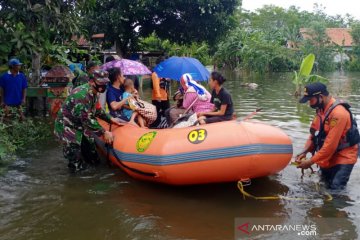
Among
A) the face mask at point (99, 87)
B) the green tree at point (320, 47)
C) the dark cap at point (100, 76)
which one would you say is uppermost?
the green tree at point (320, 47)

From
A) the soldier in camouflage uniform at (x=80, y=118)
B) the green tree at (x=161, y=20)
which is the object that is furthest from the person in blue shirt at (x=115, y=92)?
the green tree at (x=161, y=20)

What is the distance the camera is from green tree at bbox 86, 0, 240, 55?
53.2 ft

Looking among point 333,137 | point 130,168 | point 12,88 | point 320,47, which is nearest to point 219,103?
point 130,168

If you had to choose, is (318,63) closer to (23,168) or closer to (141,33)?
(141,33)

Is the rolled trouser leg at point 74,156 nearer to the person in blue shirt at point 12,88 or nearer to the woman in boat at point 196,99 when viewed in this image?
the woman in boat at point 196,99

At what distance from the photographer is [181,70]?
305 inches

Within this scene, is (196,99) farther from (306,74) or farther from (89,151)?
(306,74)

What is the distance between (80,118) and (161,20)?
42.9ft

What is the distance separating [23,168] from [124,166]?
169 cm

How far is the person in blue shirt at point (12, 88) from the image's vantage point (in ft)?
24.6

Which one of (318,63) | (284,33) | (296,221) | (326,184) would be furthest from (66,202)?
(284,33)

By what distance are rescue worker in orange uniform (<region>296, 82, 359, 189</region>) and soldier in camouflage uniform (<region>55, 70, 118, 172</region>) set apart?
2.56m

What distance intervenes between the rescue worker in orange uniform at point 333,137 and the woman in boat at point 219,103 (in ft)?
3.81

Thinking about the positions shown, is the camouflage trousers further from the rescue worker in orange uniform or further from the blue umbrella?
the rescue worker in orange uniform
